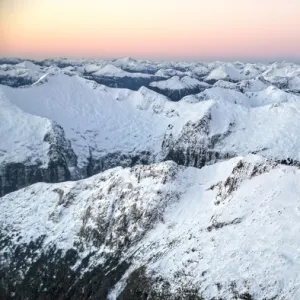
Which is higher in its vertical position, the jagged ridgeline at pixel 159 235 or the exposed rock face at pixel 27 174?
the jagged ridgeline at pixel 159 235

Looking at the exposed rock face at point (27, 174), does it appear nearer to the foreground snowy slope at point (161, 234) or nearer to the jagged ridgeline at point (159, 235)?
the jagged ridgeline at point (159, 235)

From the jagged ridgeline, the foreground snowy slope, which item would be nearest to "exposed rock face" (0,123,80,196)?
the jagged ridgeline

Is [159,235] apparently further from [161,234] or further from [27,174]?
[27,174]

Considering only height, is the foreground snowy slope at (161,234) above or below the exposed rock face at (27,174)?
above

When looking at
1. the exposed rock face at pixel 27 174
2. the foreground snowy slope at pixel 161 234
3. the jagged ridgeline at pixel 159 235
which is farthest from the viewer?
the exposed rock face at pixel 27 174

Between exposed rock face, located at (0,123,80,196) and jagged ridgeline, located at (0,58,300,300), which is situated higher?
jagged ridgeline, located at (0,58,300,300)

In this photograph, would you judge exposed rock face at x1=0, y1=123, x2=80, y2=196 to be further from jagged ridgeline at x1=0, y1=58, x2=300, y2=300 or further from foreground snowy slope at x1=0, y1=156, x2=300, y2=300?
foreground snowy slope at x1=0, y1=156, x2=300, y2=300

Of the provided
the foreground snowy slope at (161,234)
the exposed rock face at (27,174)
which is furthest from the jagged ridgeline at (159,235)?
the exposed rock face at (27,174)

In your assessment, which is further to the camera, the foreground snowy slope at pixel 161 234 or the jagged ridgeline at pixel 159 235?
the jagged ridgeline at pixel 159 235

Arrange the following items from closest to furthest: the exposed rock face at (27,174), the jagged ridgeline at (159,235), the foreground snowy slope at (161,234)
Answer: the foreground snowy slope at (161,234) < the jagged ridgeline at (159,235) < the exposed rock face at (27,174)
